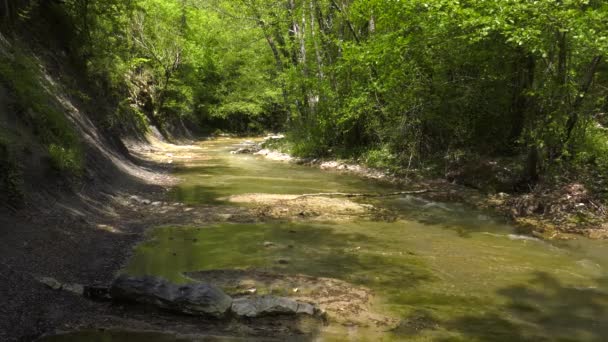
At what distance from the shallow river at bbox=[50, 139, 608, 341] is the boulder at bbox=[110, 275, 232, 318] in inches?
26.7

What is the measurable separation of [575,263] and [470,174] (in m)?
7.33

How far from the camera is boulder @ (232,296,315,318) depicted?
5.46 meters

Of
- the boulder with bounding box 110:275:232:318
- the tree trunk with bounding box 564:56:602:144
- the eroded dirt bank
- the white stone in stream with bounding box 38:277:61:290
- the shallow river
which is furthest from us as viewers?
the tree trunk with bounding box 564:56:602:144

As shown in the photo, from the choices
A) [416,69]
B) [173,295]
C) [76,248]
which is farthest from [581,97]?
[76,248]

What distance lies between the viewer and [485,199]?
13.3 m

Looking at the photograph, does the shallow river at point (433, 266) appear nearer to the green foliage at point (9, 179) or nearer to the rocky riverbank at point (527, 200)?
the rocky riverbank at point (527, 200)

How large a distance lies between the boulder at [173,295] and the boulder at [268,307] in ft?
0.45

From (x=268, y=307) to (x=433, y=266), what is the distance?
325 cm

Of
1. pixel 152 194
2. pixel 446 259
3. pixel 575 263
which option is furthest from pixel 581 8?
pixel 152 194

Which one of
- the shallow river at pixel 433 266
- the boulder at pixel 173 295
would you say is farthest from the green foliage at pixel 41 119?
the boulder at pixel 173 295

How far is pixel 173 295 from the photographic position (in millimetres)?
5469

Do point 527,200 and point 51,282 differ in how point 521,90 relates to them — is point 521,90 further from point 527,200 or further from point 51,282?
point 51,282

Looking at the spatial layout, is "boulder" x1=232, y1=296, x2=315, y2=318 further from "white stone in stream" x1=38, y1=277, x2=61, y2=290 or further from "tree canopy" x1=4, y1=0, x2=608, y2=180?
"tree canopy" x1=4, y1=0, x2=608, y2=180

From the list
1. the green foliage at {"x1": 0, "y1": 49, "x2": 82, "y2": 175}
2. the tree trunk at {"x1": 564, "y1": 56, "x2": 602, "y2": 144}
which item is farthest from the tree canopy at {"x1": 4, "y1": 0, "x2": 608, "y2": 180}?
the green foliage at {"x1": 0, "y1": 49, "x2": 82, "y2": 175}
